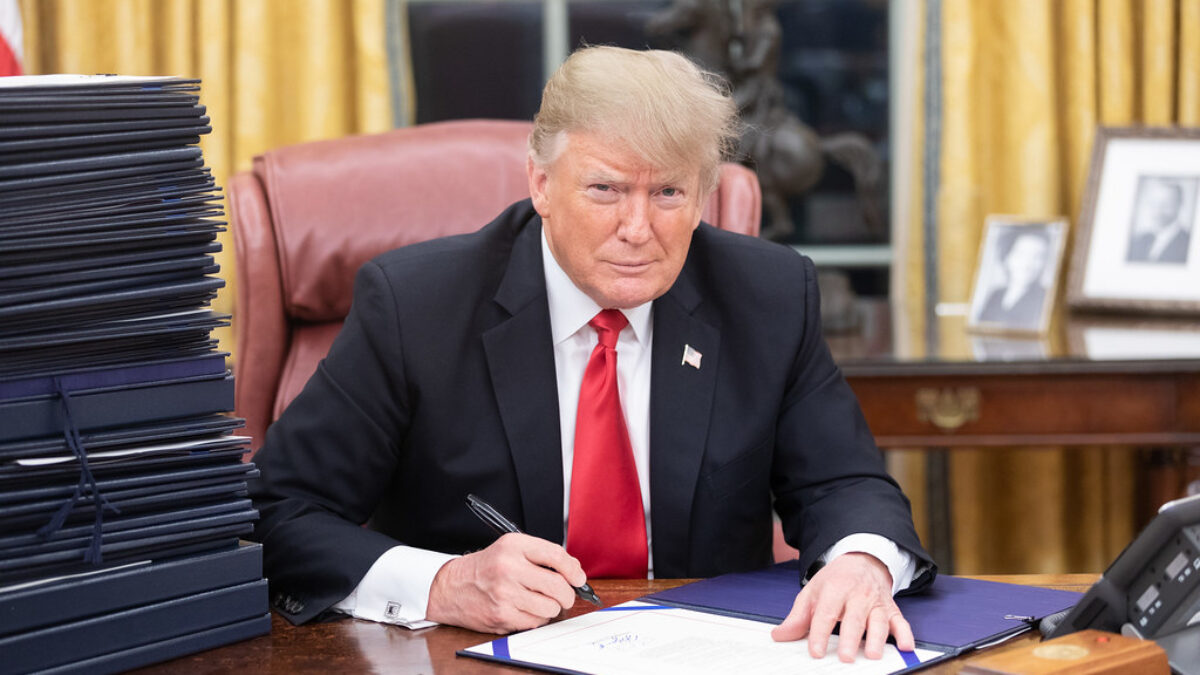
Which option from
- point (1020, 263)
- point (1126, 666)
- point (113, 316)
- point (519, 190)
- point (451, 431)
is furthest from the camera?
point (1020, 263)

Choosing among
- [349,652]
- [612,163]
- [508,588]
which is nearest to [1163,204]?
[612,163]

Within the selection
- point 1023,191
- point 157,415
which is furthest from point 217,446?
point 1023,191

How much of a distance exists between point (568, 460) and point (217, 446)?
0.63 m

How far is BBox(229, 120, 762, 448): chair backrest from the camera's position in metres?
2.04

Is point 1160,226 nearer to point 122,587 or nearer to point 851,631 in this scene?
point 851,631

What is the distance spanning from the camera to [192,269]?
1187 mm

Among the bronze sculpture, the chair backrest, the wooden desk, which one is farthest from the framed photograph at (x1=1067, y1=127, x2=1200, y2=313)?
the chair backrest

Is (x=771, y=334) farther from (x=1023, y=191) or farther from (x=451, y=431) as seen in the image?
(x=1023, y=191)

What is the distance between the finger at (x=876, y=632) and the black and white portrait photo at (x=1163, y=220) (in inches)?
82.4

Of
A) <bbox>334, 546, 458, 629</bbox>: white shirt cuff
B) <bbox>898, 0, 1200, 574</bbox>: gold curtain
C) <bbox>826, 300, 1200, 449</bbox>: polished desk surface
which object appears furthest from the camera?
<bbox>898, 0, 1200, 574</bbox>: gold curtain

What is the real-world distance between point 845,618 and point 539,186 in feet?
2.52

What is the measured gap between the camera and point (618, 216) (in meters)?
1.64

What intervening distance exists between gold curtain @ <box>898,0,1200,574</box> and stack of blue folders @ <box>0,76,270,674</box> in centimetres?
248

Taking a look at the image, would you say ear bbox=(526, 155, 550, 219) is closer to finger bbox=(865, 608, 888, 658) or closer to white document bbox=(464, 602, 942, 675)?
white document bbox=(464, 602, 942, 675)
